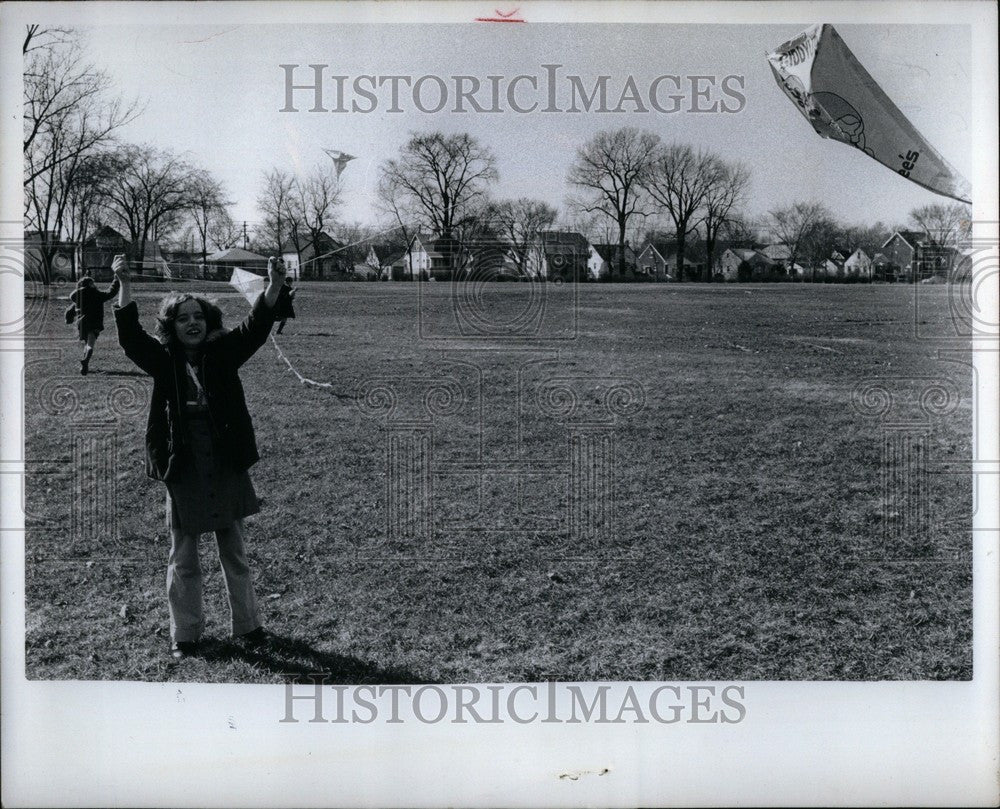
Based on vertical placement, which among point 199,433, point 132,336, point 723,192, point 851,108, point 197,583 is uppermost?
point 851,108

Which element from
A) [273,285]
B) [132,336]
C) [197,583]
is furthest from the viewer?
[197,583]

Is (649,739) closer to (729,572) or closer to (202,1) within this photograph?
(729,572)

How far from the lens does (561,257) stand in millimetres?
3338

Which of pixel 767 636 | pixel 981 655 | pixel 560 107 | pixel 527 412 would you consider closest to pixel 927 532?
pixel 981 655

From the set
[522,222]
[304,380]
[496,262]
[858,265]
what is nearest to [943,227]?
[858,265]

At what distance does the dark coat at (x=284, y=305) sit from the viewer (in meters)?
3.20

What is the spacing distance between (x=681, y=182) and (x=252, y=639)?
91.5 inches

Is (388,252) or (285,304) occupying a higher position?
(388,252)

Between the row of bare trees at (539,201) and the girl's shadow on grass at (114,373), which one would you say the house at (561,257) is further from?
the girl's shadow on grass at (114,373)

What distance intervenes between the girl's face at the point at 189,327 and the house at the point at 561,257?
1.21m

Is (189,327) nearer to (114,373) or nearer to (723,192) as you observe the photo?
(114,373)

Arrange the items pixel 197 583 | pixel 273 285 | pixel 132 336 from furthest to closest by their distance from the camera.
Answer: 1. pixel 197 583
2. pixel 273 285
3. pixel 132 336

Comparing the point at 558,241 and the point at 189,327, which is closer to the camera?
the point at 189,327

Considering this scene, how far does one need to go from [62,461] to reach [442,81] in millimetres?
2006
